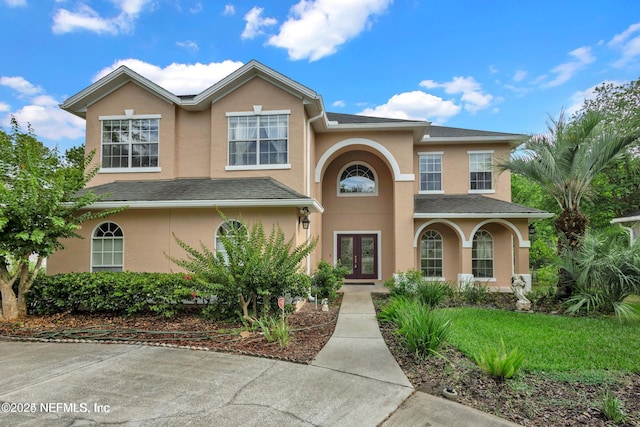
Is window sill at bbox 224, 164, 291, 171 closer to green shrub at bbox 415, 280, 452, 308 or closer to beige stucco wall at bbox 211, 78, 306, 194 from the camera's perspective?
beige stucco wall at bbox 211, 78, 306, 194

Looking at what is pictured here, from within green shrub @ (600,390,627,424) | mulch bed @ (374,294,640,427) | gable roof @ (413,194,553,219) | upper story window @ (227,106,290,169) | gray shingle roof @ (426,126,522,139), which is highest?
gray shingle roof @ (426,126,522,139)

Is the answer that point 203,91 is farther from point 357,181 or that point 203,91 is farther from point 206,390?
point 206,390

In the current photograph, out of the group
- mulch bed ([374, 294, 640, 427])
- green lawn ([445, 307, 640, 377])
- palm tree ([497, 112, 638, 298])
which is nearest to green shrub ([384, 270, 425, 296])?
green lawn ([445, 307, 640, 377])

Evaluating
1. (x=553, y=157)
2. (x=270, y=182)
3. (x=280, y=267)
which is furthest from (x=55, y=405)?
(x=553, y=157)

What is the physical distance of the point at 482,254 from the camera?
47.0ft

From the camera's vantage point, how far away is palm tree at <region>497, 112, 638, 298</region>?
9.24m

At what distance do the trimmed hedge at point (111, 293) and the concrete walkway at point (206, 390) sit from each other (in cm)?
191

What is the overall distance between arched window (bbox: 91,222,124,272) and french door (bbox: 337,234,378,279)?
8446 millimetres

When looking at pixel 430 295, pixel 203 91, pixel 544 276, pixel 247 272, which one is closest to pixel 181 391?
pixel 247 272

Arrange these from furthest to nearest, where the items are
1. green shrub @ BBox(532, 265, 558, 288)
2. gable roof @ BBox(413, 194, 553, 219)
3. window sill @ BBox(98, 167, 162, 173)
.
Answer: green shrub @ BBox(532, 265, 558, 288) → gable roof @ BBox(413, 194, 553, 219) → window sill @ BBox(98, 167, 162, 173)

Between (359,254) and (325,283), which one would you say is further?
(359,254)

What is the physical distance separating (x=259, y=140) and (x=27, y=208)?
653 cm

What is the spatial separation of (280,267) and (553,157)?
28.8 feet

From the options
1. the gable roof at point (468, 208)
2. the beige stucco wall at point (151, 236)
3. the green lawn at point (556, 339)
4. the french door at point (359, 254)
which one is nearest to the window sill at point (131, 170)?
the beige stucco wall at point (151, 236)
